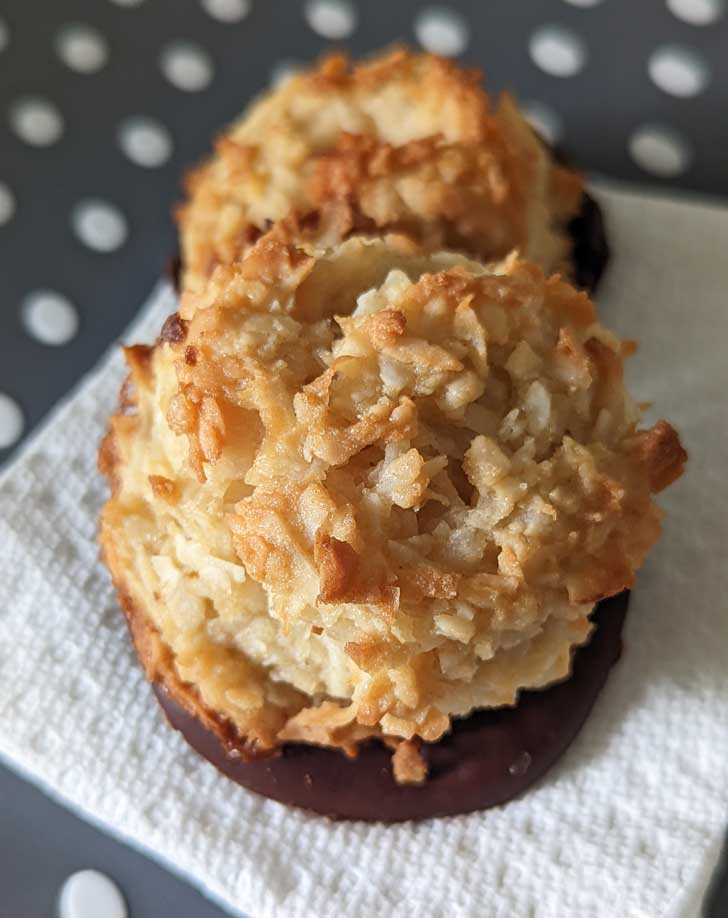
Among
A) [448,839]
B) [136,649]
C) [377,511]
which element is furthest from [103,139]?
[448,839]

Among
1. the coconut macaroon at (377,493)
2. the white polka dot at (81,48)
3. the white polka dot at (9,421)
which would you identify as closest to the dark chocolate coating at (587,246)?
the coconut macaroon at (377,493)

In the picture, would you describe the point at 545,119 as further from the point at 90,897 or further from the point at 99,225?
the point at 90,897

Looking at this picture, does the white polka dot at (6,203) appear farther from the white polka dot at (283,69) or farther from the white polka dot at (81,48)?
the white polka dot at (283,69)

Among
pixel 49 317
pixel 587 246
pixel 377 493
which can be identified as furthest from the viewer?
pixel 49 317

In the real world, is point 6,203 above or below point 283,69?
above

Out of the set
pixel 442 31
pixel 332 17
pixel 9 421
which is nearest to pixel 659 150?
pixel 442 31

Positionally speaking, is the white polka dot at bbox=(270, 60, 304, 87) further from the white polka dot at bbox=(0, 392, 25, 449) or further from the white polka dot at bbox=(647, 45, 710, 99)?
the white polka dot at bbox=(0, 392, 25, 449)

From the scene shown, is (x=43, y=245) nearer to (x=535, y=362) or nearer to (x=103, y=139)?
(x=103, y=139)
